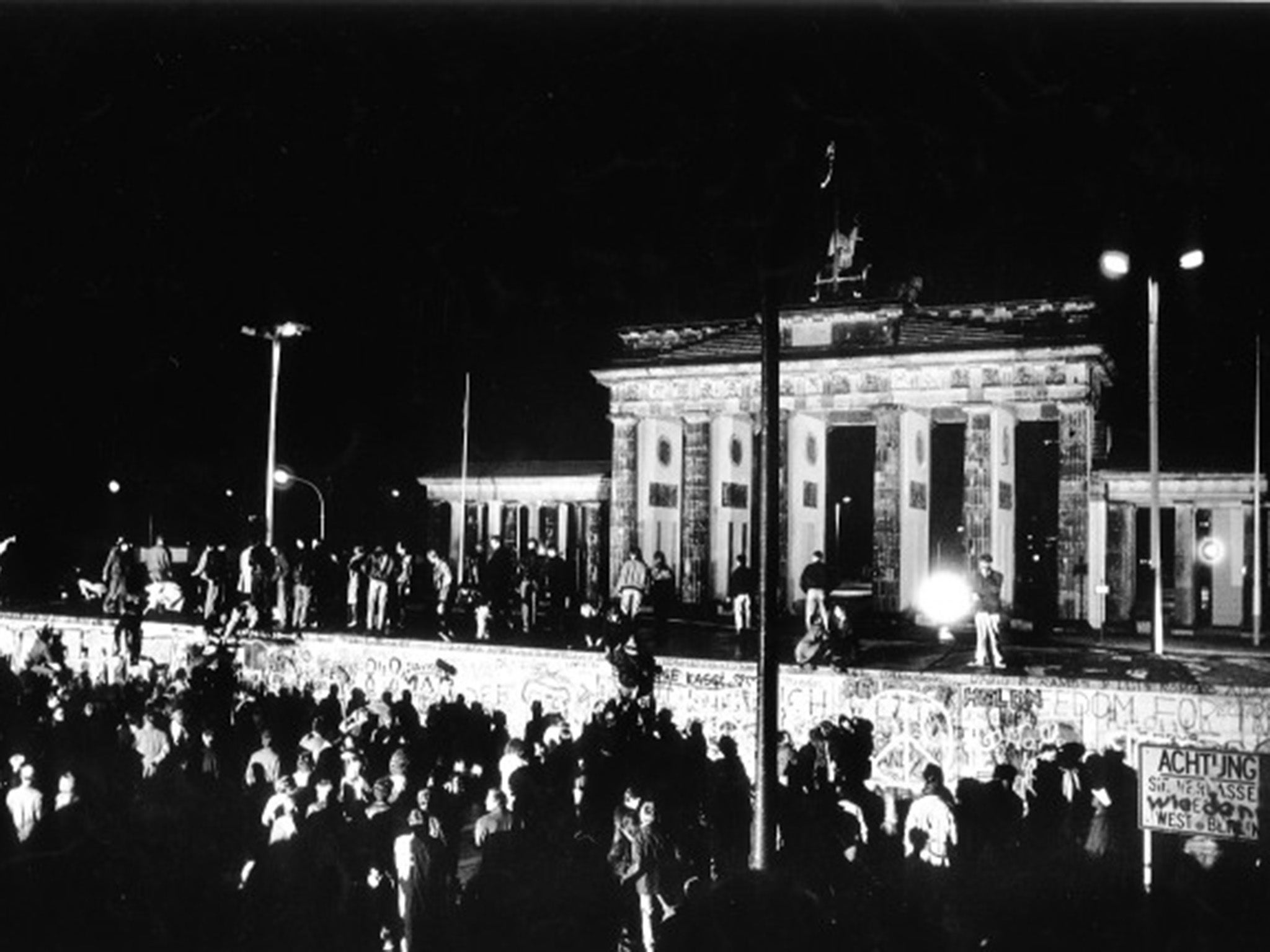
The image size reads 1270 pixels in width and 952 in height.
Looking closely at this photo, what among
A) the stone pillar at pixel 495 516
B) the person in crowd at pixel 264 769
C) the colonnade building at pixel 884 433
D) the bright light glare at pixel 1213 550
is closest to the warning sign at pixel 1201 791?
the person in crowd at pixel 264 769

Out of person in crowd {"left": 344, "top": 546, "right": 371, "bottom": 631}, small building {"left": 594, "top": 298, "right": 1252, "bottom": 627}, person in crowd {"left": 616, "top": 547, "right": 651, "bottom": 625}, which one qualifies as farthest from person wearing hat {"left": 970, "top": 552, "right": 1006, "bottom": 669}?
small building {"left": 594, "top": 298, "right": 1252, "bottom": 627}

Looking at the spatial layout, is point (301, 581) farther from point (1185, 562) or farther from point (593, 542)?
point (1185, 562)

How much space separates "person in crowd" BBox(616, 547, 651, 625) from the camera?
2147cm

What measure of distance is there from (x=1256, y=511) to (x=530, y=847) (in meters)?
25.7

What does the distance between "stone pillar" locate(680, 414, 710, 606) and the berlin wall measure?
19186 millimetres

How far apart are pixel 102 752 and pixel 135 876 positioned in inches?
164

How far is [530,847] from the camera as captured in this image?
9.72 m

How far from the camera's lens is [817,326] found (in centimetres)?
3850

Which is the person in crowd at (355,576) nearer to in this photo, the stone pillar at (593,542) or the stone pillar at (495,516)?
the stone pillar at (593,542)

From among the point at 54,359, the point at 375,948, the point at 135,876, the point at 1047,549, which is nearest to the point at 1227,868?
the point at 375,948

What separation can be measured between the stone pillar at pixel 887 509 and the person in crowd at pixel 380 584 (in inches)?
694

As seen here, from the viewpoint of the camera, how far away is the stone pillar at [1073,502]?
33375mm

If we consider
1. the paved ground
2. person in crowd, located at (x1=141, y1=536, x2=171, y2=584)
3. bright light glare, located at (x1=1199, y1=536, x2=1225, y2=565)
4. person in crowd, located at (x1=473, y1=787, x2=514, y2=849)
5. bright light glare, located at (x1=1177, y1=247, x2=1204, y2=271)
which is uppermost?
bright light glare, located at (x1=1177, y1=247, x2=1204, y2=271)

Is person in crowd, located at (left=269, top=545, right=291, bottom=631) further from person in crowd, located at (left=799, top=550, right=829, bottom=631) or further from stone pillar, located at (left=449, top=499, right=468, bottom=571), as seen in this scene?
stone pillar, located at (left=449, top=499, right=468, bottom=571)
